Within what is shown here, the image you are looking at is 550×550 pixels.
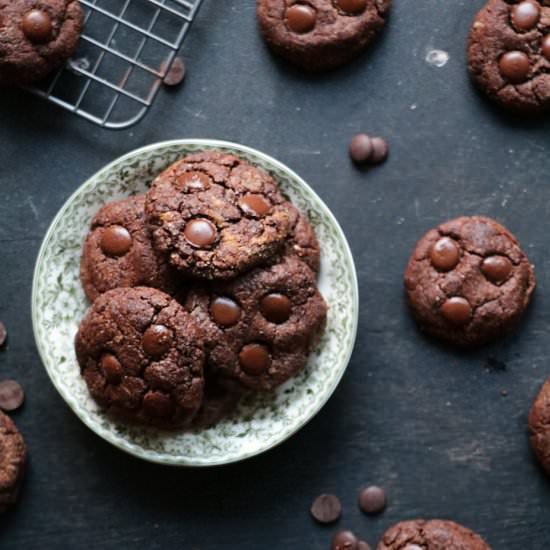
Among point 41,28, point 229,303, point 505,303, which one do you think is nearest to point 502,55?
point 505,303

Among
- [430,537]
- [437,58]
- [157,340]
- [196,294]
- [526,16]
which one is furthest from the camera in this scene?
[437,58]

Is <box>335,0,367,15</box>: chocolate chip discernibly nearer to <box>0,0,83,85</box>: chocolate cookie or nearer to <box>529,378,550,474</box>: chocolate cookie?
<box>0,0,83,85</box>: chocolate cookie

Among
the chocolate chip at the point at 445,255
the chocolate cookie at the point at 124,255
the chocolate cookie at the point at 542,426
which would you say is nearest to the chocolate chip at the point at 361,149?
the chocolate chip at the point at 445,255

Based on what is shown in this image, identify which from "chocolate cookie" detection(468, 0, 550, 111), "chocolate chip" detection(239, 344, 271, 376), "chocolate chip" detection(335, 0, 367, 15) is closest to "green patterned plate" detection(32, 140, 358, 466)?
"chocolate chip" detection(239, 344, 271, 376)

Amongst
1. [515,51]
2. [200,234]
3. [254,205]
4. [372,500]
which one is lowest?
[372,500]

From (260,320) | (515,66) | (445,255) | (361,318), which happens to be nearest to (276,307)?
(260,320)

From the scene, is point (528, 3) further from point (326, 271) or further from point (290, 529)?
point (290, 529)

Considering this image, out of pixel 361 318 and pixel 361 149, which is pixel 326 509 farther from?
pixel 361 149
